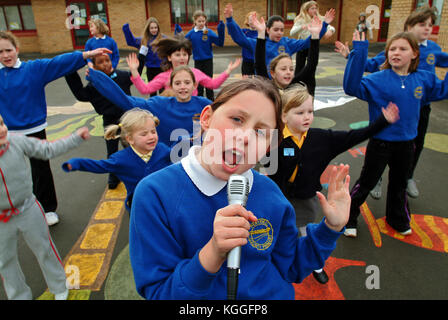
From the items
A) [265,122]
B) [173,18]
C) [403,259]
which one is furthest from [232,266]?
[173,18]

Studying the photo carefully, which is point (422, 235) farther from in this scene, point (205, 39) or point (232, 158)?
point (205, 39)

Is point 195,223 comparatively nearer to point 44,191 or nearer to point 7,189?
point 7,189

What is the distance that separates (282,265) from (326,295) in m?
1.67

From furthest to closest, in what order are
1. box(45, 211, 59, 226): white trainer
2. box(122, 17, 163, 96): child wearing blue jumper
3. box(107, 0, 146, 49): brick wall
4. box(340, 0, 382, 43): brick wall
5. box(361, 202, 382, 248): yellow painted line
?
box(107, 0, 146, 49): brick wall → box(340, 0, 382, 43): brick wall → box(122, 17, 163, 96): child wearing blue jumper → box(45, 211, 59, 226): white trainer → box(361, 202, 382, 248): yellow painted line

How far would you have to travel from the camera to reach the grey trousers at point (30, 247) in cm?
250

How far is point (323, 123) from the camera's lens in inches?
292

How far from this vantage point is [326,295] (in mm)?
2850

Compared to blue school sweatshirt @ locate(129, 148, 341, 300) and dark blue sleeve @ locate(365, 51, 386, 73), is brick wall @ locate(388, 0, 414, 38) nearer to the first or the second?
dark blue sleeve @ locate(365, 51, 386, 73)

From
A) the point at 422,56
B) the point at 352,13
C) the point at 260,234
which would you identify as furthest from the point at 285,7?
the point at 260,234

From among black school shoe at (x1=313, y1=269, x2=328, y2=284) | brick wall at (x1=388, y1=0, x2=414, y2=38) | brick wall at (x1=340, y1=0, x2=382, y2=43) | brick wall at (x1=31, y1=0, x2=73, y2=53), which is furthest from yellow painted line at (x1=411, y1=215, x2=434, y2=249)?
brick wall at (x1=31, y1=0, x2=73, y2=53)

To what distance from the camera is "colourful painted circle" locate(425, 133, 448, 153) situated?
5.89 metres

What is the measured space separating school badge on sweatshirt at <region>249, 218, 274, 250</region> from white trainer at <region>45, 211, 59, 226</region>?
3.43 metres

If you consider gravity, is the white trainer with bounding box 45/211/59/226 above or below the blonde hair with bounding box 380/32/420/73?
below

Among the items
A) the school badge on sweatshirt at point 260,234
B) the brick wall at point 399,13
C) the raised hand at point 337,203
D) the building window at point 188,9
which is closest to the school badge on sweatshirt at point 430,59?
the raised hand at point 337,203
